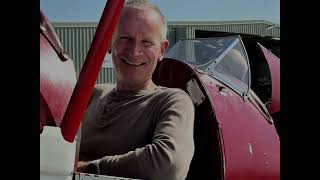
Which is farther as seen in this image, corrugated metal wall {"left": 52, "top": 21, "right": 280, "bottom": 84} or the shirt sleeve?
corrugated metal wall {"left": 52, "top": 21, "right": 280, "bottom": 84}

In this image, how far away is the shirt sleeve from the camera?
1.75m

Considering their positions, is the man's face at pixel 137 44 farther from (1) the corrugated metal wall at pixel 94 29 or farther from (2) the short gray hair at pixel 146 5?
(1) the corrugated metal wall at pixel 94 29

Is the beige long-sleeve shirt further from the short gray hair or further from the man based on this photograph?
the short gray hair

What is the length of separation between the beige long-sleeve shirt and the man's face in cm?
11

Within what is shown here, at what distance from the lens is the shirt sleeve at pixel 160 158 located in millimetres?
1753

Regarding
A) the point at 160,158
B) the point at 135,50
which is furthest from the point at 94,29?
the point at 160,158

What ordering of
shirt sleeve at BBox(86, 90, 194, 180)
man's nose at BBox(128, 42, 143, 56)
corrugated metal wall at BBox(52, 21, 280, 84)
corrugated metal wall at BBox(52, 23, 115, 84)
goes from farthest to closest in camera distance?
corrugated metal wall at BBox(52, 23, 115, 84)
corrugated metal wall at BBox(52, 21, 280, 84)
man's nose at BBox(128, 42, 143, 56)
shirt sleeve at BBox(86, 90, 194, 180)

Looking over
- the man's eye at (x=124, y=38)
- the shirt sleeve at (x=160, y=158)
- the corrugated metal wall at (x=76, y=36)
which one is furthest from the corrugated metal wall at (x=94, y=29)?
the shirt sleeve at (x=160, y=158)

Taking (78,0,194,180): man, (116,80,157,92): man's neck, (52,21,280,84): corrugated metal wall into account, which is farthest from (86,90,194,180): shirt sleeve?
(52,21,280,84): corrugated metal wall
